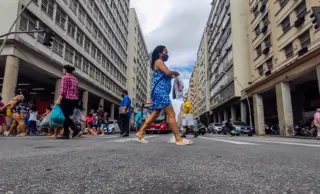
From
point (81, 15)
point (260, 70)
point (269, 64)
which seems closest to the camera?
point (269, 64)

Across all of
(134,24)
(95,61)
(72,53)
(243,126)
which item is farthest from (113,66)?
(243,126)

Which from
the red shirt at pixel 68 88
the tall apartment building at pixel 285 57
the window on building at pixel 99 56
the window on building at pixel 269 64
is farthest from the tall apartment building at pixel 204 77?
the red shirt at pixel 68 88

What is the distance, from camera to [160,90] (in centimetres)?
472

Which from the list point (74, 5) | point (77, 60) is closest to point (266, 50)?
point (77, 60)

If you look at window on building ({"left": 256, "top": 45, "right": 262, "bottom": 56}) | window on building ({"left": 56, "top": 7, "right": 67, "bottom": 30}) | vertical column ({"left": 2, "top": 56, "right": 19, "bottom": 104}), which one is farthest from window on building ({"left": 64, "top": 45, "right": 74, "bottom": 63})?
window on building ({"left": 256, "top": 45, "right": 262, "bottom": 56})

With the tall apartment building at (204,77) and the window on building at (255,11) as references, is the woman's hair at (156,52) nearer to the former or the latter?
the window on building at (255,11)

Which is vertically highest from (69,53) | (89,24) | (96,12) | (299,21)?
(96,12)

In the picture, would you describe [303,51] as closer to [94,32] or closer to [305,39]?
[305,39]

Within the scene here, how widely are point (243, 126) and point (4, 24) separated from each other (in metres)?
22.6

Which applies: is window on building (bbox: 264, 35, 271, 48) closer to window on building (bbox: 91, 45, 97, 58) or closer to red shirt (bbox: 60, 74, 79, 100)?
window on building (bbox: 91, 45, 97, 58)

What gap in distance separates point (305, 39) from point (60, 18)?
2189cm

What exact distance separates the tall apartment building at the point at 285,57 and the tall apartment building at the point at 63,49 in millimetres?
20122

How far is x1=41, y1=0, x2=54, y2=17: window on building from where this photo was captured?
61.5ft

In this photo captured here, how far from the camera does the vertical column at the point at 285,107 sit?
20.4 metres
